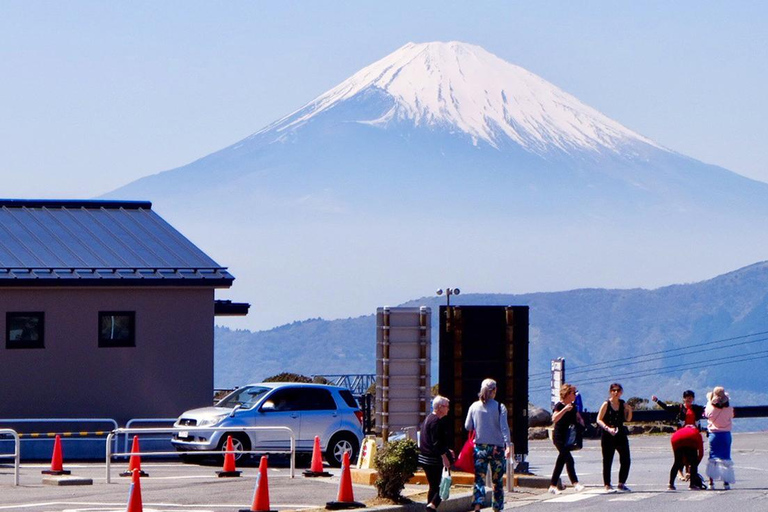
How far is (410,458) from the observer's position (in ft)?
59.7

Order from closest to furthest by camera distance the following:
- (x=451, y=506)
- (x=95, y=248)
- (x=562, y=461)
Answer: (x=451, y=506) → (x=562, y=461) → (x=95, y=248)

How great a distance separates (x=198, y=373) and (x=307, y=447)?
5.74m

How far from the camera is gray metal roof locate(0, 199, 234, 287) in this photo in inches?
1219

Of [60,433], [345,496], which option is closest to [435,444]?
[345,496]

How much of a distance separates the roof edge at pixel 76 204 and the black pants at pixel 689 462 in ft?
59.1

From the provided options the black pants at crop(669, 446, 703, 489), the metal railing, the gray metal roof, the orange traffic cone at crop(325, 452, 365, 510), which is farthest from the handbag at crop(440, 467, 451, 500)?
the gray metal roof

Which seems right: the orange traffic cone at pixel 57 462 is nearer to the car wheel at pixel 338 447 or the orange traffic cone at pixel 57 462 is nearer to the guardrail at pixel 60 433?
the guardrail at pixel 60 433

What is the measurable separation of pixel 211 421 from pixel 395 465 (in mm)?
8783

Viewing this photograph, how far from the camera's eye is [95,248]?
3300 cm

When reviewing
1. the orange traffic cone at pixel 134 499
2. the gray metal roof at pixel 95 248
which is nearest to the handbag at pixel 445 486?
the orange traffic cone at pixel 134 499

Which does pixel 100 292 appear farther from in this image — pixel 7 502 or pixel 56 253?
pixel 7 502

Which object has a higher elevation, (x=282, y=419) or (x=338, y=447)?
(x=282, y=419)

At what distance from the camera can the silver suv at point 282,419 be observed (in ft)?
86.5

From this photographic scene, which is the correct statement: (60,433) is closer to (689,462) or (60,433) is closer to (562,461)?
(562,461)
